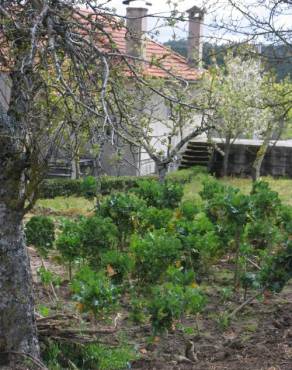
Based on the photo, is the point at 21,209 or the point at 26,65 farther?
the point at 21,209

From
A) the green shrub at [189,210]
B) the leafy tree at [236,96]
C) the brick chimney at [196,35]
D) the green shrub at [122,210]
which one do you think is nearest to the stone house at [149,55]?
the brick chimney at [196,35]

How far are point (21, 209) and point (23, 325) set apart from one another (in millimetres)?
820

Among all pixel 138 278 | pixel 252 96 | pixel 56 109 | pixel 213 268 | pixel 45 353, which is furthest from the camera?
pixel 252 96

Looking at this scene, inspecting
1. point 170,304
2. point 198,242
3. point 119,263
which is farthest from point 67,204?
point 170,304

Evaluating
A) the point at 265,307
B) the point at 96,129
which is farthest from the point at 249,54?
the point at 96,129

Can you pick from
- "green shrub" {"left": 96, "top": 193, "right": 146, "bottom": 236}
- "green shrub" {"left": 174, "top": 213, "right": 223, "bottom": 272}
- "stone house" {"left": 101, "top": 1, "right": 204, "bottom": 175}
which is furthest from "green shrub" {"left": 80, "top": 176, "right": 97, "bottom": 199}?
"green shrub" {"left": 174, "top": 213, "right": 223, "bottom": 272}

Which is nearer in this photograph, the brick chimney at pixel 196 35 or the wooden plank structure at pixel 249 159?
the brick chimney at pixel 196 35

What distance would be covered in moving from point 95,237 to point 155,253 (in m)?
0.99

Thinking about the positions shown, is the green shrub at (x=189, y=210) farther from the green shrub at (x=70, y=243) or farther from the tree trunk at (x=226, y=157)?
the tree trunk at (x=226, y=157)

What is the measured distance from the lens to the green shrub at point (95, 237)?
6.71 meters

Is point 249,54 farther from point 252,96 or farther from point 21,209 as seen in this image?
point 252,96

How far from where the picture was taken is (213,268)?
27.0 feet

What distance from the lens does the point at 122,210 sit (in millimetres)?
7547

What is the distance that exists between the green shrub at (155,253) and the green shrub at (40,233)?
4.49ft
